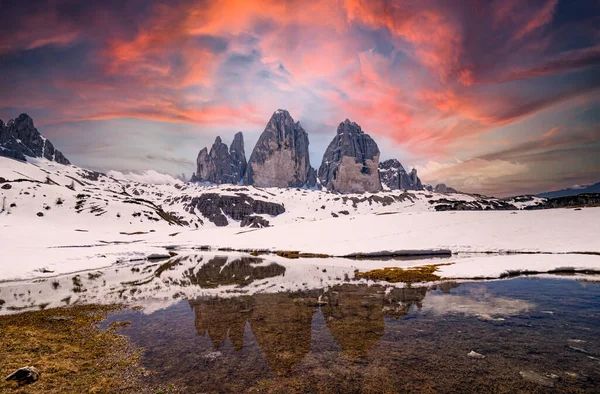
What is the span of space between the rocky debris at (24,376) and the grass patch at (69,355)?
0.57 ft

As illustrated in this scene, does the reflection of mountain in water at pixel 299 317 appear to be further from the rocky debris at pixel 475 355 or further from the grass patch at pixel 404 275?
the grass patch at pixel 404 275

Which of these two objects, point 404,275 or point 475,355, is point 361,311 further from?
point 404,275

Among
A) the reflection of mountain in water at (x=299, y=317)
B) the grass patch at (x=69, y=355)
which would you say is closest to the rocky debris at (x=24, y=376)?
the grass patch at (x=69, y=355)

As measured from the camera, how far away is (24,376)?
9.59 metres

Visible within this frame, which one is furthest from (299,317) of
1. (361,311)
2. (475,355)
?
(475,355)

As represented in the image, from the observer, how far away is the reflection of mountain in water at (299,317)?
1276 cm

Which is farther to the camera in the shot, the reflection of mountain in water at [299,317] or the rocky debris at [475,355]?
the reflection of mountain in water at [299,317]

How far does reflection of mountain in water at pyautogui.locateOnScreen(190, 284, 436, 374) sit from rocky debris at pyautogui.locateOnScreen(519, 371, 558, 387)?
5.39m

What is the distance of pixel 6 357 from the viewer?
11453mm

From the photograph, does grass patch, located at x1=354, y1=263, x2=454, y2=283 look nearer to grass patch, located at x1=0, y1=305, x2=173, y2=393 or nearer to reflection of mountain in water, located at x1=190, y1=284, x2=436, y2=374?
reflection of mountain in water, located at x1=190, y1=284, x2=436, y2=374

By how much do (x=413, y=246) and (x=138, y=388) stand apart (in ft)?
163

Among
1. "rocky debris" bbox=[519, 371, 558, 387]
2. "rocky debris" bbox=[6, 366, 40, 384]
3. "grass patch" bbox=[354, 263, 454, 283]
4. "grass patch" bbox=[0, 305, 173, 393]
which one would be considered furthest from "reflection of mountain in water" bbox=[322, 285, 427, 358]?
"rocky debris" bbox=[6, 366, 40, 384]

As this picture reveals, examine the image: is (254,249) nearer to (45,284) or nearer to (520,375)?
(45,284)

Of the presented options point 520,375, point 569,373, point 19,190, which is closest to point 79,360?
point 520,375
